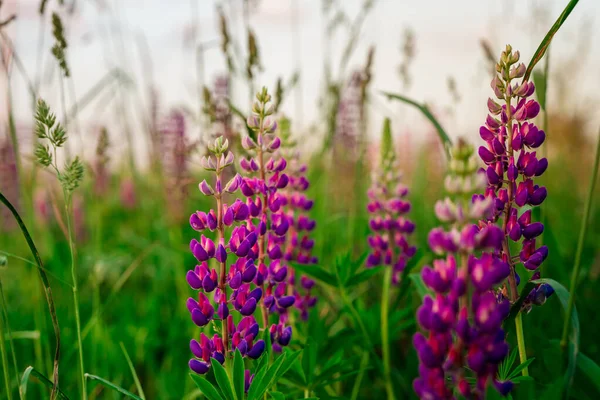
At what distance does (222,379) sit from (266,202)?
22.0 inches

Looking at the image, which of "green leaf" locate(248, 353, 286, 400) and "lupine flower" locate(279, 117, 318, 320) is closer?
"green leaf" locate(248, 353, 286, 400)

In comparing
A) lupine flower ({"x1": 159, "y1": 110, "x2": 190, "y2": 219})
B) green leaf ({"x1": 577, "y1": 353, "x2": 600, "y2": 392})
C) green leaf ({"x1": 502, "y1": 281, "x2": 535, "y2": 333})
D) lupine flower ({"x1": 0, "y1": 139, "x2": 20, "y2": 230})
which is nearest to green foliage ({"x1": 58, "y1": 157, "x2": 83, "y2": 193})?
green leaf ({"x1": 502, "y1": 281, "x2": 535, "y2": 333})

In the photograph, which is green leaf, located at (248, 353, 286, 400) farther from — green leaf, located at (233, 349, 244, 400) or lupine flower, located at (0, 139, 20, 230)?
lupine flower, located at (0, 139, 20, 230)

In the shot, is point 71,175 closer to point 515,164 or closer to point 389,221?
point 515,164

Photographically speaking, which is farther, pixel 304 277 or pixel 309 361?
pixel 304 277

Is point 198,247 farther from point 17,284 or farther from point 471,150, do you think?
point 17,284

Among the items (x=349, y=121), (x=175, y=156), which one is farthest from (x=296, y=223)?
(x=349, y=121)

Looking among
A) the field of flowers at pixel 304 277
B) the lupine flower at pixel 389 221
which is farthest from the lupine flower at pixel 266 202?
the lupine flower at pixel 389 221

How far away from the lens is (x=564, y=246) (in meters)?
4.43

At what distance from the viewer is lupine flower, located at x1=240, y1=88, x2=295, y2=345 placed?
1642 mm

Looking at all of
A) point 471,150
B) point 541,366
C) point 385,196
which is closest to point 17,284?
point 385,196

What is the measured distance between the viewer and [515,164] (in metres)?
1.45

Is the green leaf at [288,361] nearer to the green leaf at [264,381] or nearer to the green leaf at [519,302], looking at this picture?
the green leaf at [264,381]

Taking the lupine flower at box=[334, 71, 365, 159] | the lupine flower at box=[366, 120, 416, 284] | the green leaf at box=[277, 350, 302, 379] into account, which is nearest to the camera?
the green leaf at box=[277, 350, 302, 379]
